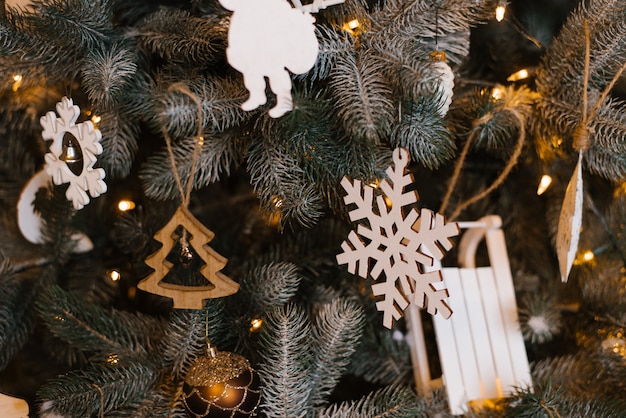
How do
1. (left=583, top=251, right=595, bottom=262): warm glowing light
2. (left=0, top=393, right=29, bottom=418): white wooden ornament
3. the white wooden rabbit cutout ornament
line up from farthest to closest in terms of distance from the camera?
1. (left=583, top=251, right=595, bottom=262): warm glowing light
2. (left=0, top=393, right=29, bottom=418): white wooden ornament
3. the white wooden rabbit cutout ornament

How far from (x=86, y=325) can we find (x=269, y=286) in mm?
204

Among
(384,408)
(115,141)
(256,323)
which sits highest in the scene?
(115,141)

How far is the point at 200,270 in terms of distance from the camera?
610 millimetres

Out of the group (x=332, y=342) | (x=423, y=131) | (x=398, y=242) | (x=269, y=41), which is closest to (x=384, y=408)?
(x=332, y=342)

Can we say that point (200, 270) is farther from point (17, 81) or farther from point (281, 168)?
point (17, 81)

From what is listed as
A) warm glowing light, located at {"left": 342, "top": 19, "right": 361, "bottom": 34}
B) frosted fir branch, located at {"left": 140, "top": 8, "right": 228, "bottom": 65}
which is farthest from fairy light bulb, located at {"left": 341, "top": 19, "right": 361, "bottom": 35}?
frosted fir branch, located at {"left": 140, "top": 8, "right": 228, "bottom": 65}

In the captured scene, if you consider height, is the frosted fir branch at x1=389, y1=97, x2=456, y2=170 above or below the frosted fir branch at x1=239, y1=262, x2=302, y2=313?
above

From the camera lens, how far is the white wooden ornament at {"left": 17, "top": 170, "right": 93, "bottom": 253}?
797mm

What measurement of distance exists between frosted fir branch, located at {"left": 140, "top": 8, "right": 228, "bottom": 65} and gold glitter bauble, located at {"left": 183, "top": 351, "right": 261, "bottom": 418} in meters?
0.32

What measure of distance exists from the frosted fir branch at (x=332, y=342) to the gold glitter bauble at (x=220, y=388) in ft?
0.24

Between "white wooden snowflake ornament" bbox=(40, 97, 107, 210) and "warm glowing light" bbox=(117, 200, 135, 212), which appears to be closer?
"white wooden snowflake ornament" bbox=(40, 97, 107, 210)

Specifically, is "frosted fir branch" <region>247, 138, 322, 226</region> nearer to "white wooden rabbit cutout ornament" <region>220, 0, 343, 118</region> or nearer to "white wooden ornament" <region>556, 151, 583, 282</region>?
"white wooden rabbit cutout ornament" <region>220, 0, 343, 118</region>

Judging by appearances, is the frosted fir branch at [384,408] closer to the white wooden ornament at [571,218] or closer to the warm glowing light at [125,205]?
the white wooden ornament at [571,218]

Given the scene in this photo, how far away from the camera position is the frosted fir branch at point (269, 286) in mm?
666
